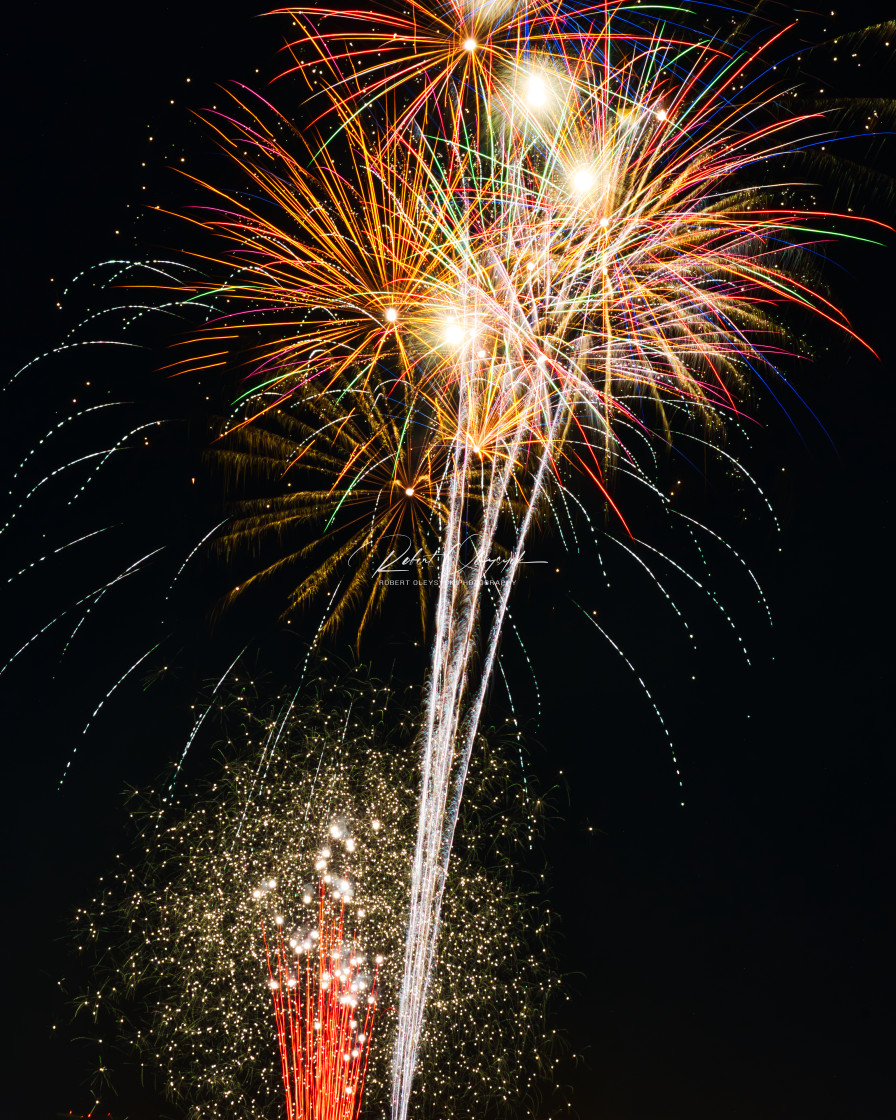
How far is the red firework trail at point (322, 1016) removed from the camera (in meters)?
6.62

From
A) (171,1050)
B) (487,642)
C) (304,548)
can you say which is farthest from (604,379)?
(171,1050)

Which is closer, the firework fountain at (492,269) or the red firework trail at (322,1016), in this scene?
→ the firework fountain at (492,269)

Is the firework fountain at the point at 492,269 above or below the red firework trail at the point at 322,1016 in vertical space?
above

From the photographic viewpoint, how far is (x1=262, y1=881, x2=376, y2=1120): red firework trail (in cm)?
662

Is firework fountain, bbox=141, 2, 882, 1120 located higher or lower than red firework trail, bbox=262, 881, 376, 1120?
higher

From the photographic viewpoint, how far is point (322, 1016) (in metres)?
6.66

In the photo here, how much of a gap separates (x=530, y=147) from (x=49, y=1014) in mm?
6945

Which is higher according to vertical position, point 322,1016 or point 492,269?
point 492,269

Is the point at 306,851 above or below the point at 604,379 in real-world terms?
below

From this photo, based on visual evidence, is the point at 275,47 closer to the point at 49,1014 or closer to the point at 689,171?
the point at 689,171

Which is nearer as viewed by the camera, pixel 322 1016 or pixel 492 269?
pixel 492 269

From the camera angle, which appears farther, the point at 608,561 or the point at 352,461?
the point at 608,561

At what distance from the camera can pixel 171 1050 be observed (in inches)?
266

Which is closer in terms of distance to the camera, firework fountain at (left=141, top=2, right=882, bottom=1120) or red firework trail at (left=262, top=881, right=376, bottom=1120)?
firework fountain at (left=141, top=2, right=882, bottom=1120)
